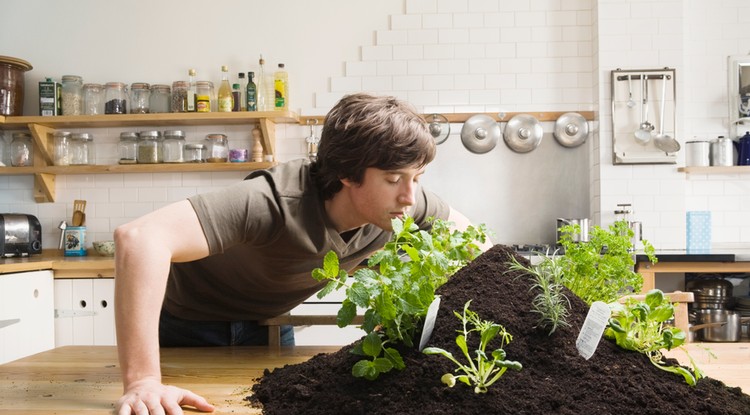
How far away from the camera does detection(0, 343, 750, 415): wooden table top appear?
1.17 m

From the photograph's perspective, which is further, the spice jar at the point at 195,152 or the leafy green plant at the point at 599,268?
the spice jar at the point at 195,152

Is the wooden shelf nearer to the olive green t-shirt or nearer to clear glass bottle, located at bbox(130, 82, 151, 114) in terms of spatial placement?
the olive green t-shirt

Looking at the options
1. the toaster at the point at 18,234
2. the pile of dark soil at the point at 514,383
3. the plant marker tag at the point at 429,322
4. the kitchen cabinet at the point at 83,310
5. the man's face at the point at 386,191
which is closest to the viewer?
the pile of dark soil at the point at 514,383

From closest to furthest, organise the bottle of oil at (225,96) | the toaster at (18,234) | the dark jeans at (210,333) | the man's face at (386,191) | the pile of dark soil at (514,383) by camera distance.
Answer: the pile of dark soil at (514,383) < the man's face at (386,191) < the dark jeans at (210,333) < the toaster at (18,234) < the bottle of oil at (225,96)

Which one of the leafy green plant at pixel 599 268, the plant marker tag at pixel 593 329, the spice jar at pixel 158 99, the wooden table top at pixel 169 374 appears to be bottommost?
the wooden table top at pixel 169 374

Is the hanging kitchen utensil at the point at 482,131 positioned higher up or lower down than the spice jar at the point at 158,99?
lower down

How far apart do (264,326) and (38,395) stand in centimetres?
90

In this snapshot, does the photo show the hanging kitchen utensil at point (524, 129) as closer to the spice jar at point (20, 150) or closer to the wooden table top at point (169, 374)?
the wooden table top at point (169, 374)

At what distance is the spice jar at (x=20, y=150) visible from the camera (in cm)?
459

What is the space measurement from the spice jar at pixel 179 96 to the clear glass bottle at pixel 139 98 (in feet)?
0.65

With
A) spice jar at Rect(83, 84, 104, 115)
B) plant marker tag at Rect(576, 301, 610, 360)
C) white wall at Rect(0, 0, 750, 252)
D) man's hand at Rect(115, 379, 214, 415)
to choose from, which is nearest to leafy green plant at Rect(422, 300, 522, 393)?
plant marker tag at Rect(576, 301, 610, 360)

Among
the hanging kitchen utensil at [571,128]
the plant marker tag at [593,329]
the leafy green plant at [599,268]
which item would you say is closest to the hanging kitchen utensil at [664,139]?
the hanging kitchen utensil at [571,128]

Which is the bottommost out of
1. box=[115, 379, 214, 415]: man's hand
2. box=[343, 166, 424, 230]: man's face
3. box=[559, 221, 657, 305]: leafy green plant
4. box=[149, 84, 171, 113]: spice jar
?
box=[115, 379, 214, 415]: man's hand

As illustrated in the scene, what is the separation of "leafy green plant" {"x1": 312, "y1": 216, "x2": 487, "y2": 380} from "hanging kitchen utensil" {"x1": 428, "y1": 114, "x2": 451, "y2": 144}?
3.41 meters
